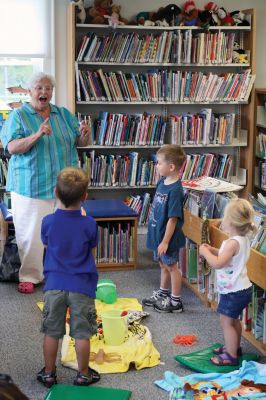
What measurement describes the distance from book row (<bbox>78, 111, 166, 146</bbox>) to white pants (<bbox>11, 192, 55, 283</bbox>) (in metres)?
1.63

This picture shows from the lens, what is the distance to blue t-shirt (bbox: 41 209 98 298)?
2.78 metres

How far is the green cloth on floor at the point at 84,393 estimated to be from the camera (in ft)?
9.04

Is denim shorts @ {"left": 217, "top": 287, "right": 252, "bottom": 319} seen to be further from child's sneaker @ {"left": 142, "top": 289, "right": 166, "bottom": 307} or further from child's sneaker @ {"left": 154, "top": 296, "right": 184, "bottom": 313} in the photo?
child's sneaker @ {"left": 142, "top": 289, "right": 166, "bottom": 307}

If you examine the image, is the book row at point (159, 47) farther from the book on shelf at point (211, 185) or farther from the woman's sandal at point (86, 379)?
the woman's sandal at point (86, 379)

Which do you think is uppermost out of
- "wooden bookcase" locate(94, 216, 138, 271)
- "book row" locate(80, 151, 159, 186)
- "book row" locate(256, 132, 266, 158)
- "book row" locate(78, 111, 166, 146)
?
"book row" locate(78, 111, 166, 146)

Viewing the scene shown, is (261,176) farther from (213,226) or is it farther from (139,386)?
(139,386)

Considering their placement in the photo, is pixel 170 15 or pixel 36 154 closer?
pixel 36 154

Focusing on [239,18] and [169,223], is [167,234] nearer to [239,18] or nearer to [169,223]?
[169,223]

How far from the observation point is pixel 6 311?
3885 mm

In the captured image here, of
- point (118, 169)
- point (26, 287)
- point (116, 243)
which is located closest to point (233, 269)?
point (26, 287)

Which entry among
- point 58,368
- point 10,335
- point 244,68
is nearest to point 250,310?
point 58,368

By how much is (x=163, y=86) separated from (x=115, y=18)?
0.72 m

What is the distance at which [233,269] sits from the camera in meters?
3.04

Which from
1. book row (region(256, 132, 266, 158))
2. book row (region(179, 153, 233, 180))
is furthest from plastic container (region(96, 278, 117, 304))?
book row (region(256, 132, 266, 158))
